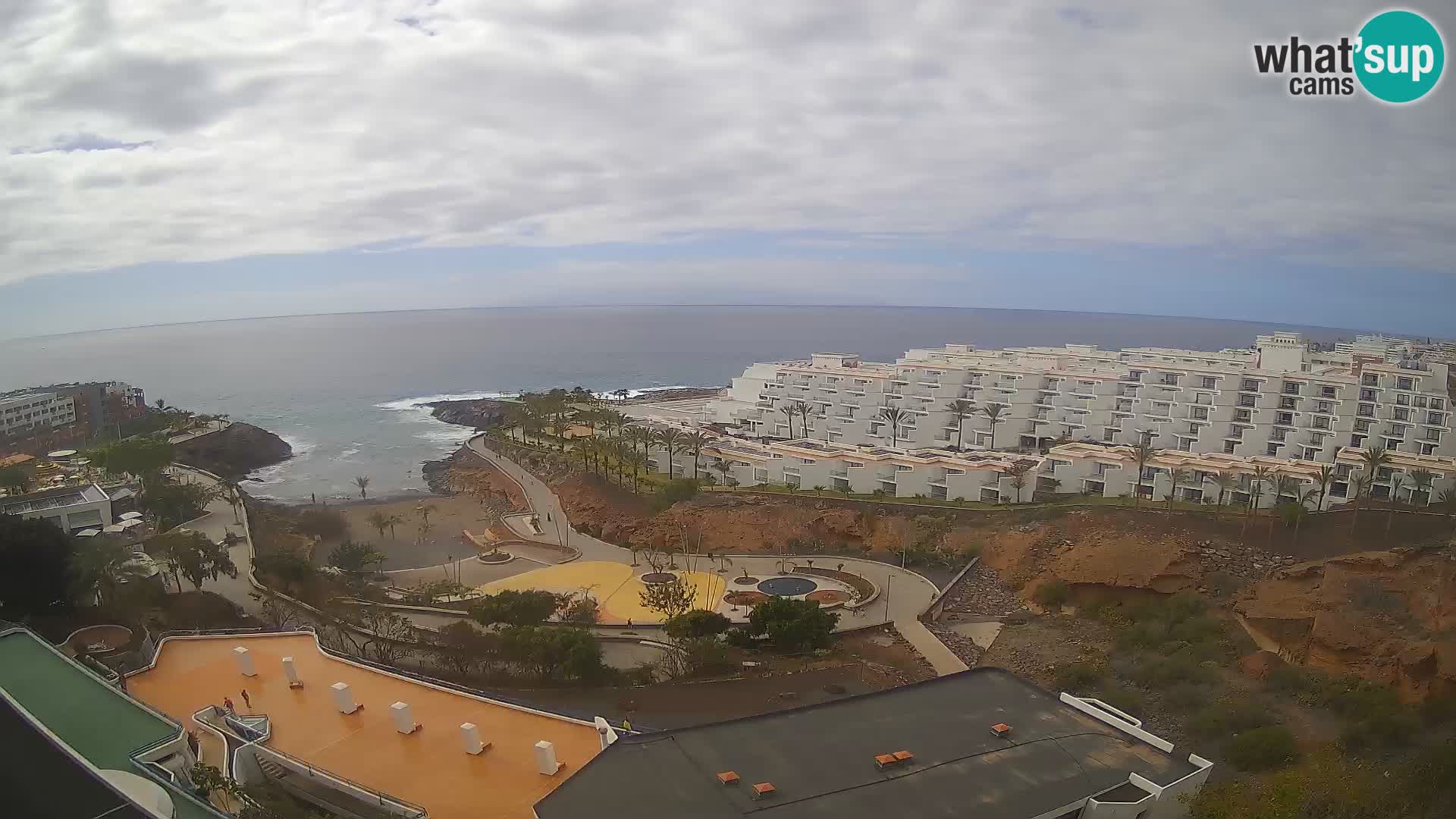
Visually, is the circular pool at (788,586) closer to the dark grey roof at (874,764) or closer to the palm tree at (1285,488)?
the dark grey roof at (874,764)

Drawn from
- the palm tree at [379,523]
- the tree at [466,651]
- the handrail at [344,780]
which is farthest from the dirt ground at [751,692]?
the palm tree at [379,523]

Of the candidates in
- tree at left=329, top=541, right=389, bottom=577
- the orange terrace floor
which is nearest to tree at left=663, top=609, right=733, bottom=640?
the orange terrace floor

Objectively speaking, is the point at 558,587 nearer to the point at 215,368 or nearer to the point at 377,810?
the point at 377,810

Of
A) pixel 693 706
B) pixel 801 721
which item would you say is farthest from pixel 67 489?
pixel 801 721

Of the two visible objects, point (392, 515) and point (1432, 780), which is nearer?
point (1432, 780)

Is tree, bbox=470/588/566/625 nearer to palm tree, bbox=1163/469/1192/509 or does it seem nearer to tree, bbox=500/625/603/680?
tree, bbox=500/625/603/680
